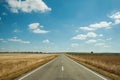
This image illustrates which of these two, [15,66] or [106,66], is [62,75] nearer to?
[106,66]

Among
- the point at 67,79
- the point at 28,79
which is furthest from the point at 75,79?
the point at 28,79

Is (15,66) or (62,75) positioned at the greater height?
(15,66)

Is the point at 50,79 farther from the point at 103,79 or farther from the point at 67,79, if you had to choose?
the point at 103,79

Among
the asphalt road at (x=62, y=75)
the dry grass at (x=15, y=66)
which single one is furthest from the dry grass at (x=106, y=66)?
the dry grass at (x=15, y=66)

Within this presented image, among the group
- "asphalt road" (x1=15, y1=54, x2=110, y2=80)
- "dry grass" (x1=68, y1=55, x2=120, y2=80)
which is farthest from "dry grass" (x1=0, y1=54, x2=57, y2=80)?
"dry grass" (x1=68, y1=55, x2=120, y2=80)

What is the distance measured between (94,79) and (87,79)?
46 centimetres

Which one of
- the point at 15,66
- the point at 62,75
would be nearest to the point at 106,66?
the point at 62,75

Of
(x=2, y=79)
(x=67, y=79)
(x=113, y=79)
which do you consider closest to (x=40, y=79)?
(x=67, y=79)

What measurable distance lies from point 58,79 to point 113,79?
11.8 ft

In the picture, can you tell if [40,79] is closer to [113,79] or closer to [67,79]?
[67,79]

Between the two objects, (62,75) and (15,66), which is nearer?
(62,75)

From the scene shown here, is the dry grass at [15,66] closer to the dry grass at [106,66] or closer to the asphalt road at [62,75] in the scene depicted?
the asphalt road at [62,75]

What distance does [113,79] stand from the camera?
12016 millimetres

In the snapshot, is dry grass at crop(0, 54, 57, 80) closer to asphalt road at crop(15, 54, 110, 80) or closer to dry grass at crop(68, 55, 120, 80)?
asphalt road at crop(15, 54, 110, 80)
